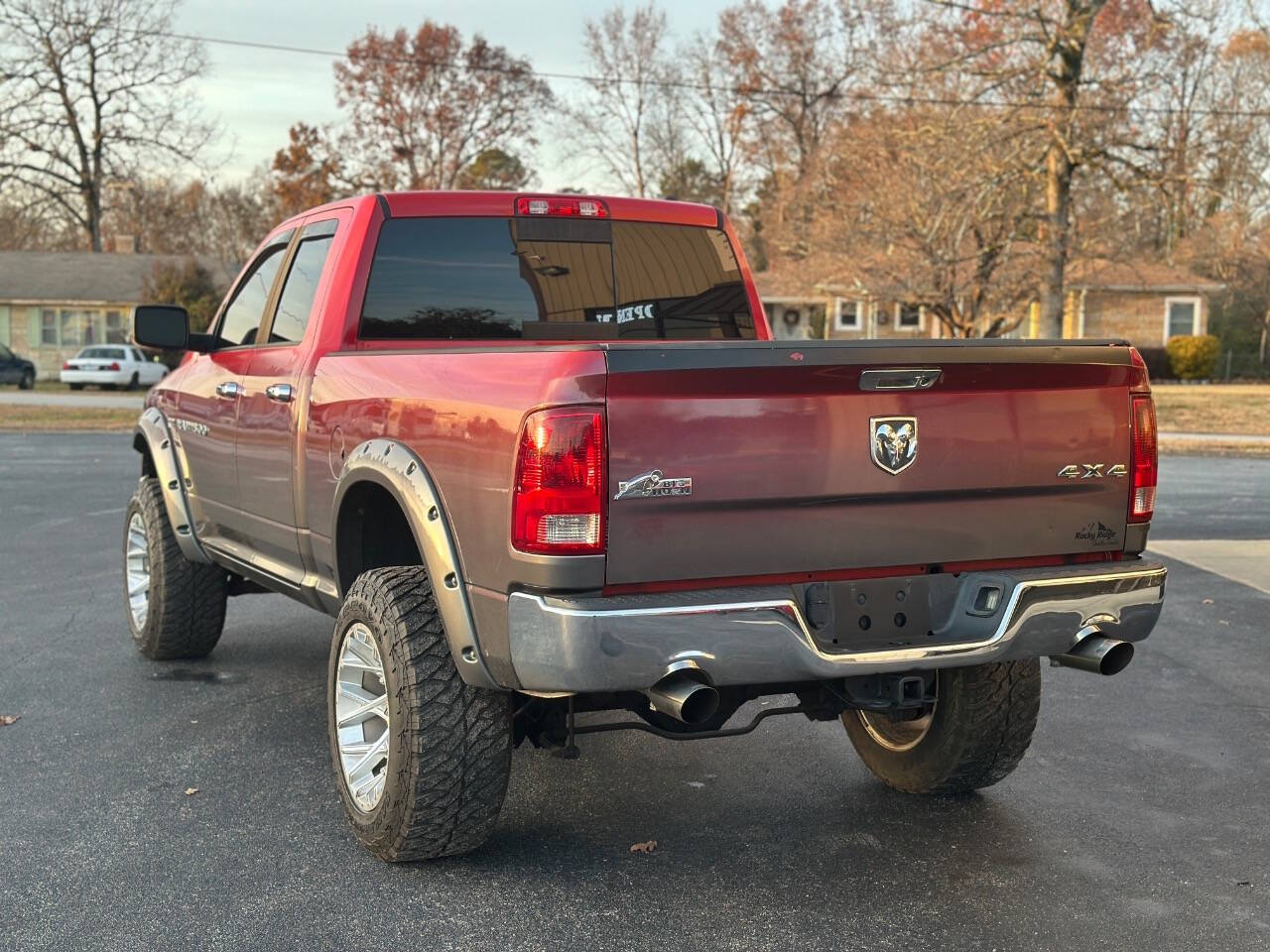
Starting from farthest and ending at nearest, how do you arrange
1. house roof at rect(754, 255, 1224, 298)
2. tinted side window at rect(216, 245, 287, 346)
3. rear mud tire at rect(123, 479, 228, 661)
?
house roof at rect(754, 255, 1224, 298) → rear mud tire at rect(123, 479, 228, 661) → tinted side window at rect(216, 245, 287, 346)

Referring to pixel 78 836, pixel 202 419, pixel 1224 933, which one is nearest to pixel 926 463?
pixel 1224 933

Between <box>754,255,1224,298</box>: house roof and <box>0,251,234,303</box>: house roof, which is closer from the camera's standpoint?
<box>754,255,1224,298</box>: house roof

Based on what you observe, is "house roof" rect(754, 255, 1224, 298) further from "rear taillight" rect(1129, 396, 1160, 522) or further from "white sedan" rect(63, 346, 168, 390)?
"rear taillight" rect(1129, 396, 1160, 522)

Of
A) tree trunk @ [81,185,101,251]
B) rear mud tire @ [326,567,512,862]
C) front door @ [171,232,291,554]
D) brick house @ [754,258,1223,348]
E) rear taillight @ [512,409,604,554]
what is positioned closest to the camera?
rear taillight @ [512,409,604,554]

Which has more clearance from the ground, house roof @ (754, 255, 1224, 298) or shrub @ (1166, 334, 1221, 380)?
house roof @ (754, 255, 1224, 298)

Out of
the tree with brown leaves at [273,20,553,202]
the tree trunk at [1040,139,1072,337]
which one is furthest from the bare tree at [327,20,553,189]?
the tree trunk at [1040,139,1072,337]

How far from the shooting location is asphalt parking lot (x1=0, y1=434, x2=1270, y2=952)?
3775 millimetres

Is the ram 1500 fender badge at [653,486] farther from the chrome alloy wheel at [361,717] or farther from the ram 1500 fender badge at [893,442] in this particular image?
the chrome alloy wheel at [361,717]

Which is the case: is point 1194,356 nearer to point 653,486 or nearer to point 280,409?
point 280,409

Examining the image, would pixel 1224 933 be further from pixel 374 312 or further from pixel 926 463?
pixel 374 312

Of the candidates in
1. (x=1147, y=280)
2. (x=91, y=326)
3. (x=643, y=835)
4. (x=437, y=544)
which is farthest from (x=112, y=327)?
(x=437, y=544)

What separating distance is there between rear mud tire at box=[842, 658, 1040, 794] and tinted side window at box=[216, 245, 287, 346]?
→ 3.28 meters

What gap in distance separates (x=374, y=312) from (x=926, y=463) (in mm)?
2339

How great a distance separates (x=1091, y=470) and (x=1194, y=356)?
42735 millimetres
